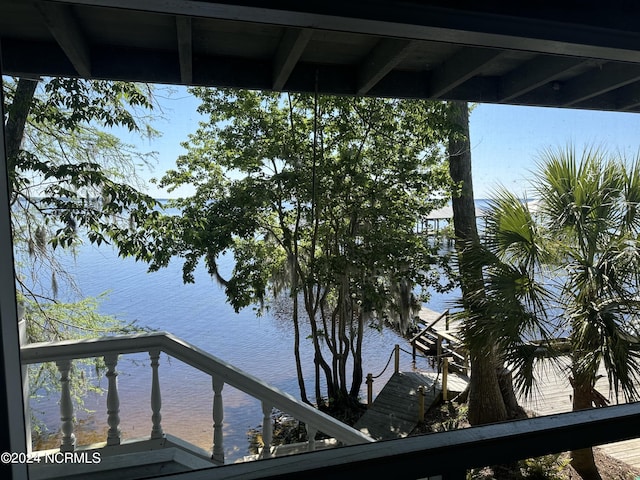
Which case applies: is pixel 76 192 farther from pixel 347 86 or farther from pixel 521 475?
pixel 521 475

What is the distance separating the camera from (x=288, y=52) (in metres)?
1.07

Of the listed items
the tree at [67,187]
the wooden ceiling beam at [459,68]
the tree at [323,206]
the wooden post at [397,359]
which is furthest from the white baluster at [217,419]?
the wooden post at [397,359]

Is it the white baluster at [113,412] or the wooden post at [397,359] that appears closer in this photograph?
the white baluster at [113,412]

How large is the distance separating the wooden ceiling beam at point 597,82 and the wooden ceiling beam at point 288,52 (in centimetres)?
113

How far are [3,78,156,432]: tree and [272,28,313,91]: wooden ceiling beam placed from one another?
1.45 meters

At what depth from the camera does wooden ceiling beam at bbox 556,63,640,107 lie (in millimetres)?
1376

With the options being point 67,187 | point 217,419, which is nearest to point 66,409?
point 217,419

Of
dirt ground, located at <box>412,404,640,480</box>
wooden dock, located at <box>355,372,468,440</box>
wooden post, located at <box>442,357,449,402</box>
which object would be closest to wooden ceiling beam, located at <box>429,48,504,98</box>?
dirt ground, located at <box>412,404,640,480</box>

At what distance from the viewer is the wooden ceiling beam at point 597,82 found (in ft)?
4.51

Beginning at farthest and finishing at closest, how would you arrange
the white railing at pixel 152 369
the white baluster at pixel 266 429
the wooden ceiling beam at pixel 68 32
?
1. the white baluster at pixel 266 429
2. the white railing at pixel 152 369
3. the wooden ceiling beam at pixel 68 32

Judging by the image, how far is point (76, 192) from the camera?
7.77 ft

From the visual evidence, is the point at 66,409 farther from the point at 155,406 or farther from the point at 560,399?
the point at 560,399

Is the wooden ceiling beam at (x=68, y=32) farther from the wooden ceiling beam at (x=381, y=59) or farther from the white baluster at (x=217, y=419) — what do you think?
the white baluster at (x=217, y=419)

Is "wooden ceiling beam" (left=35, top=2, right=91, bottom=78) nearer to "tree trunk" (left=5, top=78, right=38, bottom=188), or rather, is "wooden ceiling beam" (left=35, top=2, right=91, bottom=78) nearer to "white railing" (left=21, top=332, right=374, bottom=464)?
"white railing" (left=21, top=332, right=374, bottom=464)
